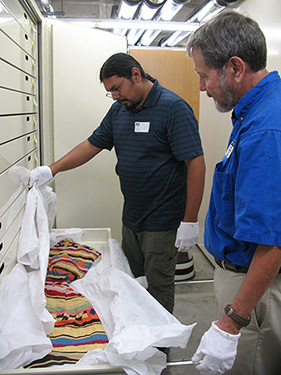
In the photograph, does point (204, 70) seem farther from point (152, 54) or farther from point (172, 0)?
point (152, 54)

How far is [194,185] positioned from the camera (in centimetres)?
178

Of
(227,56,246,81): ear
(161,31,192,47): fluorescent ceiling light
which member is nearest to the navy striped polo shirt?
(227,56,246,81): ear

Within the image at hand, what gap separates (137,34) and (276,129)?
3.31m

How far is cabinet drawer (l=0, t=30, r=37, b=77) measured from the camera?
1264mm

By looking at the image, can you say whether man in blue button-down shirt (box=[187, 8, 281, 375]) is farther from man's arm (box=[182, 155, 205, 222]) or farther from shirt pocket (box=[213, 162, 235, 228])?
man's arm (box=[182, 155, 205, 222])

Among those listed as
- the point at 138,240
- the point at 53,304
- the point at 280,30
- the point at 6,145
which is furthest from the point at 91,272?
the point at 280,30

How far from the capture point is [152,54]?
10.2 feet

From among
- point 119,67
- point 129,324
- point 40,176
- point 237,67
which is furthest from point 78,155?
point 237,67

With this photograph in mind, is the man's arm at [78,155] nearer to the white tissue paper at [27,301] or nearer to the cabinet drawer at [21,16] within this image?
the white tissue paper at [27,301]

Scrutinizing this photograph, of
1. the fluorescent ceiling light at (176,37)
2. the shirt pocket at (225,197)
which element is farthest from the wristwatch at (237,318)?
the fluorescent ceiling light at (176,37)

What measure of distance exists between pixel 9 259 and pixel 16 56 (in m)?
0.86

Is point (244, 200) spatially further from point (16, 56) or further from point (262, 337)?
point (16, 56)

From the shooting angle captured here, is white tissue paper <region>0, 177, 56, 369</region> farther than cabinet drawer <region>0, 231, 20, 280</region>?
No

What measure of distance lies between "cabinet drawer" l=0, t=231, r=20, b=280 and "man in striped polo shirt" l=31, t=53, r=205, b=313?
413 mm
